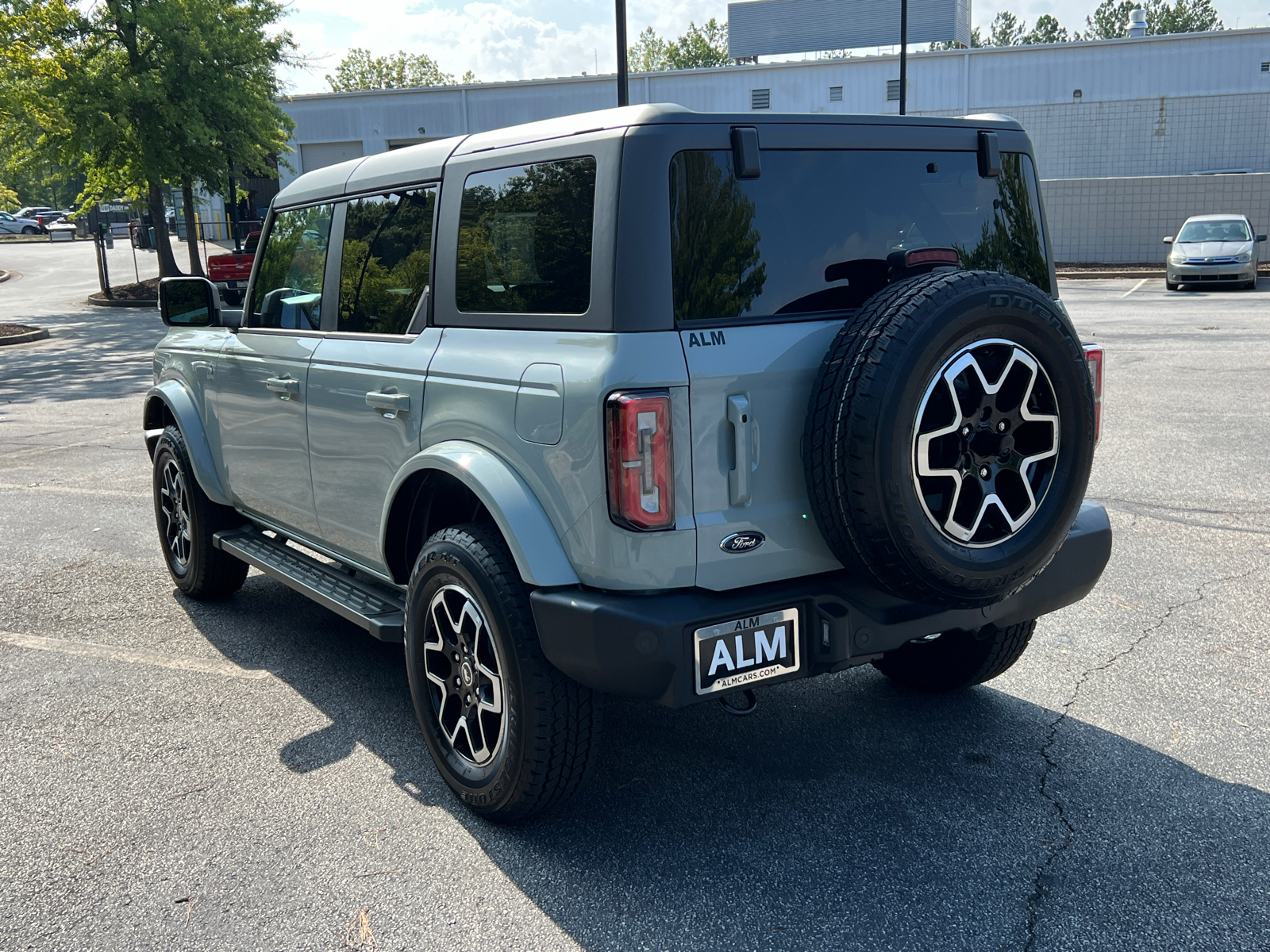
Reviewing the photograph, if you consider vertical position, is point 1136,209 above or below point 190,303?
above

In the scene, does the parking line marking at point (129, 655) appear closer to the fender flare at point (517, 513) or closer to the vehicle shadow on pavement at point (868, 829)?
the vehicle shadow on pavement at point (868, 829)

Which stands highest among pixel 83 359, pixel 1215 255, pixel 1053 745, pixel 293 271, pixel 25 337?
pixel 293 271

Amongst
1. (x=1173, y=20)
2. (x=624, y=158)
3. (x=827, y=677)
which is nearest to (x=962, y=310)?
(x=624, y=158)

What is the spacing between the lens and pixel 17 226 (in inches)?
2488

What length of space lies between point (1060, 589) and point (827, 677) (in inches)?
48.0

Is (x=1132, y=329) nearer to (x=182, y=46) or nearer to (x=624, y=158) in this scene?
(x=624, y=158)

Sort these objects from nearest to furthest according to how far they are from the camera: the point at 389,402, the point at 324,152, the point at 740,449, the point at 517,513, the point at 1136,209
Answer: the point at 740,449
the point at 517,513
the point at 389,402
the point at 1136,209
the point at 324,152

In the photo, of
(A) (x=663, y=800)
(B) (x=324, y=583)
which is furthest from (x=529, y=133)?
(A) (x=663, y=800)

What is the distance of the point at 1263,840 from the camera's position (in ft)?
10.2

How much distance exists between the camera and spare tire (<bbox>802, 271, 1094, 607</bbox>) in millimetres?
2770

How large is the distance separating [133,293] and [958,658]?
29.0m

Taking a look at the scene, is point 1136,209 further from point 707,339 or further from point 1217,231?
point 707,339

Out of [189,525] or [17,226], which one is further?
[17,226]

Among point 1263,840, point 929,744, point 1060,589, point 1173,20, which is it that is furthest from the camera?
point 1173,20
